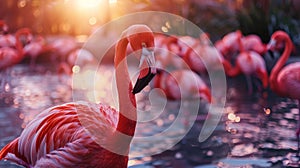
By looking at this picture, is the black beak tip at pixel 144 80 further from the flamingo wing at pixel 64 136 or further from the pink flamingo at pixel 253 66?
the pink flamingo at pixel 253 66

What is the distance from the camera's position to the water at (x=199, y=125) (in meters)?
4.27

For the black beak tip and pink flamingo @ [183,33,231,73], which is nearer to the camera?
the black beak tip

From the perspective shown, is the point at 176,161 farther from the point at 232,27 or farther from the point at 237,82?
the point at 232,27

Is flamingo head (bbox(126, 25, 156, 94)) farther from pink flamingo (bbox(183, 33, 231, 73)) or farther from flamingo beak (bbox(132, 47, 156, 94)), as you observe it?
pink flamingo (bbox(183, 33, 231, 73))

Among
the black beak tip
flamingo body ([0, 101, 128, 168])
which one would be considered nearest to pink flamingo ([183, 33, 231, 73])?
flamingo body ([0, 101, 128, 168])

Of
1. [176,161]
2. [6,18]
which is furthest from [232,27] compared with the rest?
[176,161]

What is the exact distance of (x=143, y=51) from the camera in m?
2.28

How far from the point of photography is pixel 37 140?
2.78 meters

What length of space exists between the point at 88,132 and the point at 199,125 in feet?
9.86

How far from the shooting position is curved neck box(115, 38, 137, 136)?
2.53 metres

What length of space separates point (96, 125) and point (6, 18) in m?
13.9

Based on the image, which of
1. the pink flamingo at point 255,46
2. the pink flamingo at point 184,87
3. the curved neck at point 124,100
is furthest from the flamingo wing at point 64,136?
the pink flamingo at point 255,46

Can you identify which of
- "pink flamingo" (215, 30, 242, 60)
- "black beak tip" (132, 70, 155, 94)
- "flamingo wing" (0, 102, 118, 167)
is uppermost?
"pink flamingo" (215, 30, 242, 60)

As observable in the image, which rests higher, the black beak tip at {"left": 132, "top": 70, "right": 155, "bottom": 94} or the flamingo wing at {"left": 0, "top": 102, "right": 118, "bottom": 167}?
the black beak tip at {"left": 132, "top": 70, "right": 155, "bottom": 94}
